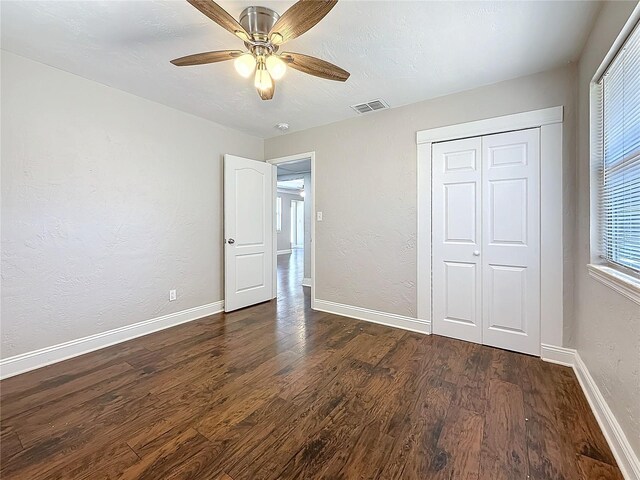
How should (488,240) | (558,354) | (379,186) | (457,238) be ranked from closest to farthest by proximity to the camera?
(558,354)
(488,240)
(457,238)
(379,186)

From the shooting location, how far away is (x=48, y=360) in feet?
7.66

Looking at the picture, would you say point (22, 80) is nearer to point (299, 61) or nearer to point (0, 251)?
point (0, 251)

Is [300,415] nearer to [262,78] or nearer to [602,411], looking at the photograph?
[602,411]

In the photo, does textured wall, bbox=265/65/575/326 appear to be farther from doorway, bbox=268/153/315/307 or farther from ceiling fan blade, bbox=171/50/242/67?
ceiling fan blade, bbox=171/50/242/67

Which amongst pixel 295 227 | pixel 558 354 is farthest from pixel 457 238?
pixel 295 227

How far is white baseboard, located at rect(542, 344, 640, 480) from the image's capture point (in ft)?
4.11

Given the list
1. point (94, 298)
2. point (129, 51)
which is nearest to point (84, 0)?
point (129, 51)

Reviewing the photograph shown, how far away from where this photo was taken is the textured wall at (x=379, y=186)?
8.41 feet

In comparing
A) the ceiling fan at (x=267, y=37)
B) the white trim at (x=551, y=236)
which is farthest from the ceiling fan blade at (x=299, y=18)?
the white trim at (x=551, y=236)

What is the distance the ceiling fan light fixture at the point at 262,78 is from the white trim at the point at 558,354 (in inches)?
120

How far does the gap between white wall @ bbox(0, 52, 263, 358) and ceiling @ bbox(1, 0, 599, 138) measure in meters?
0.31

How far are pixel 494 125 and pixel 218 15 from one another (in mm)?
2409

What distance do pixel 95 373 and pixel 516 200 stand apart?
12.6 ft

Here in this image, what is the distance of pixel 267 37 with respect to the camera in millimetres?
1668
